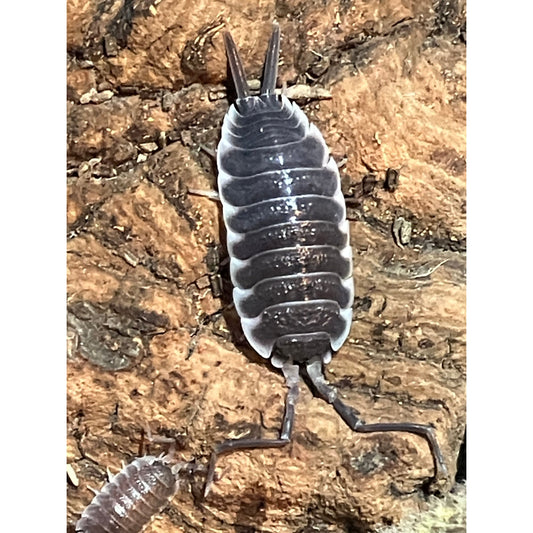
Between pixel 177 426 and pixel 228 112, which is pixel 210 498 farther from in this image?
pixel 228 112

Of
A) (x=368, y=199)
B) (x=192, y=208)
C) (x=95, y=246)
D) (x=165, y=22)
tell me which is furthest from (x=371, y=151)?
(x=95, y=246)

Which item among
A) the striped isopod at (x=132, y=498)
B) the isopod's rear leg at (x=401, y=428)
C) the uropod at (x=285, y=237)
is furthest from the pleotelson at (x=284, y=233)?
the striped isopod at (x=132, y=498)

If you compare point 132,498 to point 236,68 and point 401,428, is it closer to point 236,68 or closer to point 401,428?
point 401,428

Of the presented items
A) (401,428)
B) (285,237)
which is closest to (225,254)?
(285,237)

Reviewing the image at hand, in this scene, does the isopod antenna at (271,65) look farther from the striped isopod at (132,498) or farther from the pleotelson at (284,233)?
the striped isopod at (132,498)

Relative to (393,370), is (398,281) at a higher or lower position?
higher

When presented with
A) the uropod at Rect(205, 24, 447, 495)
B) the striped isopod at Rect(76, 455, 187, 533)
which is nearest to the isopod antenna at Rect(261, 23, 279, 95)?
the uropod at Rect(205, 24, 447, 495)

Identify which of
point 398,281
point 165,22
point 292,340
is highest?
point 165,22
